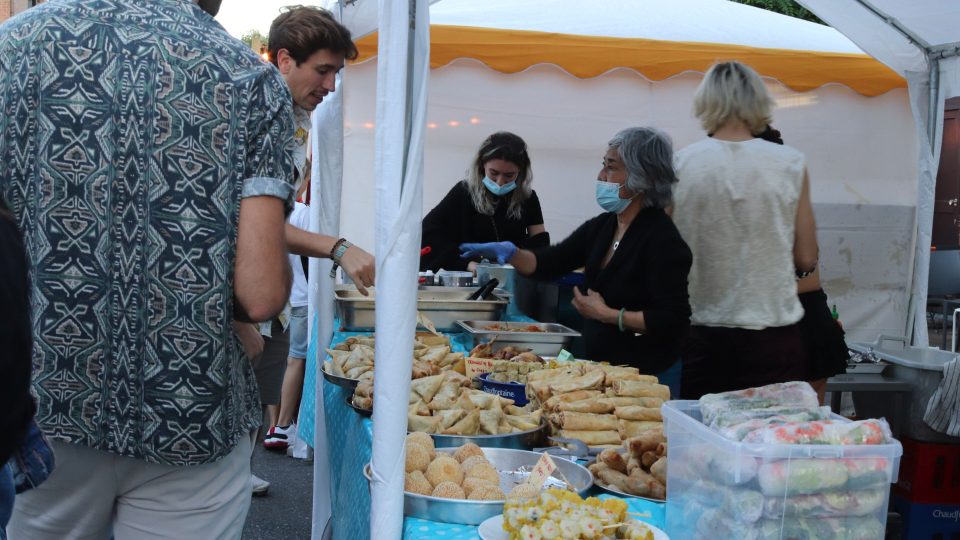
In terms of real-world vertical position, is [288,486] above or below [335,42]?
below

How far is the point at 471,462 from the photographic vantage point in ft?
5.98

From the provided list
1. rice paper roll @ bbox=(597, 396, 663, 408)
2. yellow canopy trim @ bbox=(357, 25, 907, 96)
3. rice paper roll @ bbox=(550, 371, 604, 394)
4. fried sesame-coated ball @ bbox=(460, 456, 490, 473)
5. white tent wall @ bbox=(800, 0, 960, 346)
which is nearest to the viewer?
fried sesame-coated ball @ bbox=(460, 456, 490, 473)

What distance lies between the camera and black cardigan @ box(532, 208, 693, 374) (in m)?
3.14

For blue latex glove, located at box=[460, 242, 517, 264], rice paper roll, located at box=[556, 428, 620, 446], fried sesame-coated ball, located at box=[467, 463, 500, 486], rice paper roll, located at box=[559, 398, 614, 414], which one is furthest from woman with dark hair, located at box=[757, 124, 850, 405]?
fried sesame-coated ball, located at box=[467, 463, 500, 486]

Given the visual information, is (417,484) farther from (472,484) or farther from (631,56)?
(631,56)

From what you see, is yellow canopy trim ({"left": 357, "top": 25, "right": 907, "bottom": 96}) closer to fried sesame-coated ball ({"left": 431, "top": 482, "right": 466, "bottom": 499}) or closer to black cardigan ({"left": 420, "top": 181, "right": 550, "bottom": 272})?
black cardigan ({"left": 420, "top": 181, "right": 550, "bottom": 272})

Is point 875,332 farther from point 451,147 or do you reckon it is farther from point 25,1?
point 25,1

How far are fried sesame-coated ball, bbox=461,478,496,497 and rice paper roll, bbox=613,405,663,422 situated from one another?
0.63m

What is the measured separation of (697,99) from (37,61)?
7.93ft

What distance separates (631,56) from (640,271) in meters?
3.54

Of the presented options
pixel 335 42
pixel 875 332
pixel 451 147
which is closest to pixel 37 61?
pixel 335 42

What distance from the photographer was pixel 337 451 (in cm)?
299

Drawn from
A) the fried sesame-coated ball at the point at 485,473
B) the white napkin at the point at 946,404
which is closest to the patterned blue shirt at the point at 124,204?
the fried sesame-coated ball at the point at 485,473

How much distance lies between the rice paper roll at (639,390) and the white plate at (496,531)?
2.81 feet
